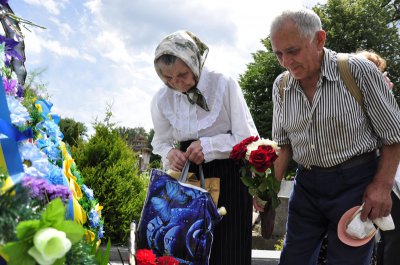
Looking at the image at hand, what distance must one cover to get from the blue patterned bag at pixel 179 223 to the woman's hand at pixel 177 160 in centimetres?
30

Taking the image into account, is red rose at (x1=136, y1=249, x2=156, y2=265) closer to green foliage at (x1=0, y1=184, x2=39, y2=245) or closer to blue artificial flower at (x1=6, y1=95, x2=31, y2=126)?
blue artificial flower at (x1=6, y1=95, x2=31, y2=126)

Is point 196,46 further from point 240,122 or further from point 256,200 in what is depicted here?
point 256,200

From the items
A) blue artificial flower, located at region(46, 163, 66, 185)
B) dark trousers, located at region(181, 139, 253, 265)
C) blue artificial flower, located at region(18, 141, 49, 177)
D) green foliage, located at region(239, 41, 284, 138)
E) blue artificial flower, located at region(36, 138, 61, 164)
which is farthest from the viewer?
green foliage, located at region(239, 41, 284, 138)

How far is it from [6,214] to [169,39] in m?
1.87

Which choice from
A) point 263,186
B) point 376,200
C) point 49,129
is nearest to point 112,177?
point 263,186

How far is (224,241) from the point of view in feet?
8.77

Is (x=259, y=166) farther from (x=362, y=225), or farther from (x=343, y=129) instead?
(x=362, y=225)

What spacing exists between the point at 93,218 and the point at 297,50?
1302 mm

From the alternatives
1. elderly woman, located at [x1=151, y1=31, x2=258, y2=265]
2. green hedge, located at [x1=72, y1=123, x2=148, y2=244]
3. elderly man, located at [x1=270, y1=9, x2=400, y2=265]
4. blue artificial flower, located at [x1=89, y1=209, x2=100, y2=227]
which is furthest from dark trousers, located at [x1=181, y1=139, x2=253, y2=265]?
green hedge, located at [x1=72, y1=123, x2=148, y2=244]

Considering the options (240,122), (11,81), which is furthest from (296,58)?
(11,81)

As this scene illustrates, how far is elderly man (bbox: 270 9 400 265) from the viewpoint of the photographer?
231cm

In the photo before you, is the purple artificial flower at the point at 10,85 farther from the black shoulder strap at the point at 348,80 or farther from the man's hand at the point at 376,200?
the man's hand at the point at 376,200

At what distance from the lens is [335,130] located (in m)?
2.39

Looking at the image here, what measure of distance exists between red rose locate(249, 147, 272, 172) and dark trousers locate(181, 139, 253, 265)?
254 millimetres
